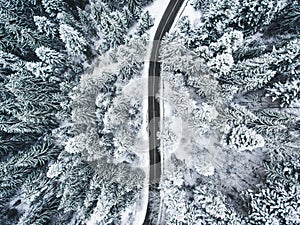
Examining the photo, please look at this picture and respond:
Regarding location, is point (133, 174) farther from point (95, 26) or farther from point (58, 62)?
point (95, 26)

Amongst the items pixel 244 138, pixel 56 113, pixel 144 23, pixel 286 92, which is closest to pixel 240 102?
pixel 286 92

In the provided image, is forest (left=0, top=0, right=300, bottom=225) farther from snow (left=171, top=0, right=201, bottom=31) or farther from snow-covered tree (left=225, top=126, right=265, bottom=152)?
snow (left=171, top=0, right=201, bottom=31)

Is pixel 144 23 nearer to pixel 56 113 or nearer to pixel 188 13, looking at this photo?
pixel 188 13

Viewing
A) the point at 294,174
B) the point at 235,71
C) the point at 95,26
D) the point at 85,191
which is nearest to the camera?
the point at 294,174

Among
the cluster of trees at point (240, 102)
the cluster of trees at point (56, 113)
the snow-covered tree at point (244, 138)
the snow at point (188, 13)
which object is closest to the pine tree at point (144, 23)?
the cluster of trees at point (56, 113)

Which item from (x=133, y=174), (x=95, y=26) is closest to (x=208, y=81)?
(x=133, y=174)
